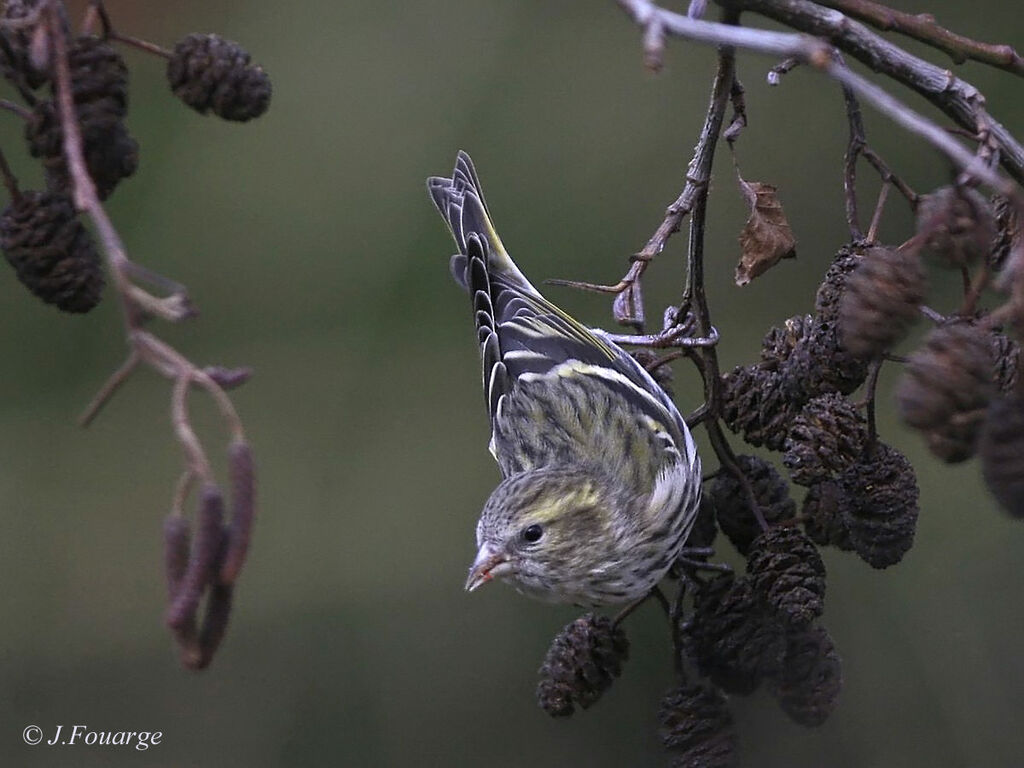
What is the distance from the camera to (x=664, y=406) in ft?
6.26

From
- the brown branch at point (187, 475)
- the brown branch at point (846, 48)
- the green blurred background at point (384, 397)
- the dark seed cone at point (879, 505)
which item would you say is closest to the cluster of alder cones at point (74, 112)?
the brown branch at point (187, 475)

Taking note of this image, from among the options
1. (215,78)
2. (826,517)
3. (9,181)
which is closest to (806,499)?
(826,517)

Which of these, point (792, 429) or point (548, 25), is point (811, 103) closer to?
point (548, 25)

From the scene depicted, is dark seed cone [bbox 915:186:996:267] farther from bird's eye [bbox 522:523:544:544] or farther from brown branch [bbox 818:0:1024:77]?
bird's eye [bbox 522:523:544:544]

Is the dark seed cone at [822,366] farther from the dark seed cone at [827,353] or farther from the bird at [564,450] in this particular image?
the bird at [564,450]

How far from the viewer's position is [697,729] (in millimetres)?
1399

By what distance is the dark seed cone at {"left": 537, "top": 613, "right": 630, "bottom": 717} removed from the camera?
1.44 meters

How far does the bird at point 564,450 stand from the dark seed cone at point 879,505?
0.34 metres

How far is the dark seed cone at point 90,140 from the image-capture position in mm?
1133

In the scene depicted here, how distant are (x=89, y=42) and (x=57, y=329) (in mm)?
1916

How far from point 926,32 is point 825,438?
1.23ft

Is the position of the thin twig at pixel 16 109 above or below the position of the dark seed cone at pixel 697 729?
above

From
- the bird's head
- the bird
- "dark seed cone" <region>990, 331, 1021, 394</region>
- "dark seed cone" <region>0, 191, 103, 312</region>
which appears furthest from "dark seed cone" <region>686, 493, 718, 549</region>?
"dark seed cone" <region>0, 191, 103, 312</region>

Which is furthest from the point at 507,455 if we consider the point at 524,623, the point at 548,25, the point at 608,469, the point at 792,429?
the point at 548,25
